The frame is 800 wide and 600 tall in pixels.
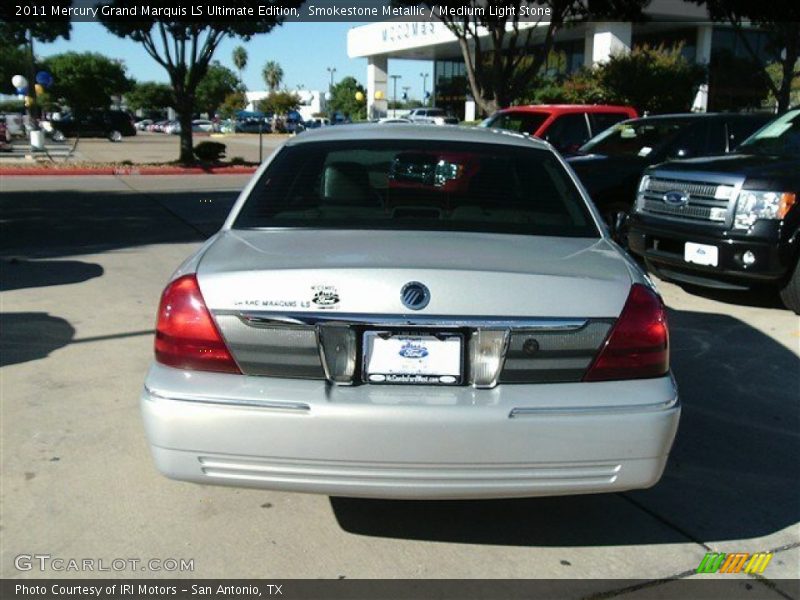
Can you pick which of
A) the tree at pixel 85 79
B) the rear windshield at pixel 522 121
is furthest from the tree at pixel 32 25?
the tree at pixel 85 79

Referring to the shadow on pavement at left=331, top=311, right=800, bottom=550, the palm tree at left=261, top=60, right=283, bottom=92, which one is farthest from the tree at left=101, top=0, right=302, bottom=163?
the palm tree at left=261, top=60, right=283, bottom=92

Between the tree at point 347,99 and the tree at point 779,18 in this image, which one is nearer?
the tree at point 779,18

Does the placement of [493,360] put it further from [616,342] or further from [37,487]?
[37,487]

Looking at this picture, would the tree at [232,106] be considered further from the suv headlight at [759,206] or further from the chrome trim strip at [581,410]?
the chrome trim strip at [581,410]

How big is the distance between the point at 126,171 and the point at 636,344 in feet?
72.2

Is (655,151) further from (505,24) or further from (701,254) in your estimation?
(505,24)

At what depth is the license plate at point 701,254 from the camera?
713 centimetres

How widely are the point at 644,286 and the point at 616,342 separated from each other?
0.27 metres

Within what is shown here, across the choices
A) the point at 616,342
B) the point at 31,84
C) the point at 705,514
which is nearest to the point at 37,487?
the point at 616,342

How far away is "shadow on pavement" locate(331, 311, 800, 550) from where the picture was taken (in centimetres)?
349

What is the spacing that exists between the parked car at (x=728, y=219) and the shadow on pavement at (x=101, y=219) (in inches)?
235

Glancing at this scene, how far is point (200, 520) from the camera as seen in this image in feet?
11.6

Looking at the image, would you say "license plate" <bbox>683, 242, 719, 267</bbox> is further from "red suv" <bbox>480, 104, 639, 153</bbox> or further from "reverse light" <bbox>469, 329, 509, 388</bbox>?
"red suv" <bbox>480, 104, 639, 153</bbox>

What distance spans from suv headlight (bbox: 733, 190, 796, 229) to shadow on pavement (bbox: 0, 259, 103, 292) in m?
6.05
